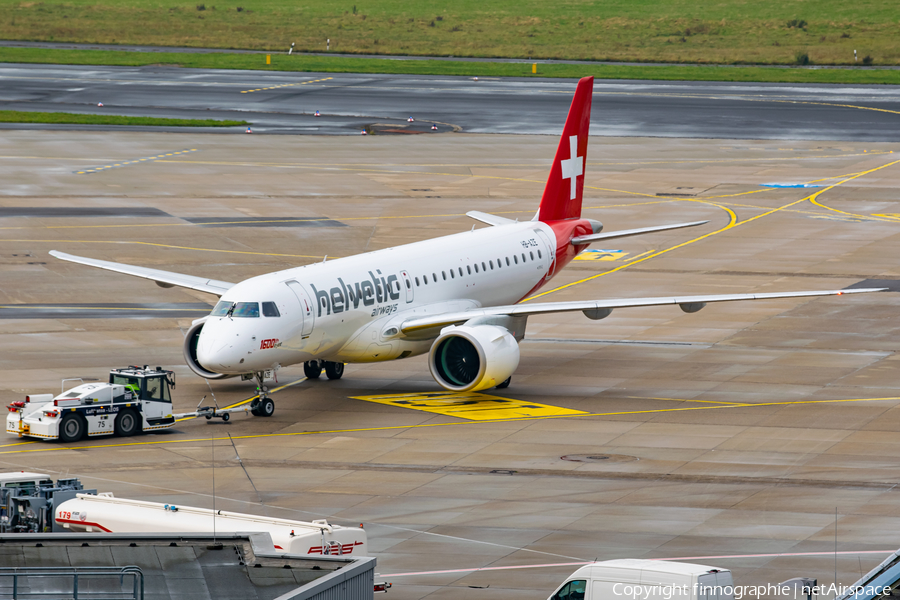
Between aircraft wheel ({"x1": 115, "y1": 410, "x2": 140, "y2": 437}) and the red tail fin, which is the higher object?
the red tail fin

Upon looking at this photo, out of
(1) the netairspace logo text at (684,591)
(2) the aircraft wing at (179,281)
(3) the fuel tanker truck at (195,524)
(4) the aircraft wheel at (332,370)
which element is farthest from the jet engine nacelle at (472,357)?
(1) the netairspace logo text at (684,591)

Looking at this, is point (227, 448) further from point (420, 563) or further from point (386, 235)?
point (386, 235)

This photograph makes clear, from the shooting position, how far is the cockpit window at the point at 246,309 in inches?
1647

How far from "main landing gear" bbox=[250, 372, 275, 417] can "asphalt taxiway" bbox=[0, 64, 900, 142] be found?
64475mm

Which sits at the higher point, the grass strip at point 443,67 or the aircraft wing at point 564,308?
the grass strip at point 443,67

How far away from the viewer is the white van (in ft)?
75.5

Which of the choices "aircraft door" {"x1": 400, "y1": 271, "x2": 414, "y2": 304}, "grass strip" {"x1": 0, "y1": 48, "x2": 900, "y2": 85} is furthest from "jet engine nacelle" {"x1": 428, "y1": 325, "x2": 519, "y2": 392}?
"grass strip" {"x1": 0, "y1": 48, "x2": 900, "y2": 85}

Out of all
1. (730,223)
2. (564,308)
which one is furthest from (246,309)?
(730,223)

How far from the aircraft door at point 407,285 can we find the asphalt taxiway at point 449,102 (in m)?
59.9

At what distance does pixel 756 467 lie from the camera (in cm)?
3709

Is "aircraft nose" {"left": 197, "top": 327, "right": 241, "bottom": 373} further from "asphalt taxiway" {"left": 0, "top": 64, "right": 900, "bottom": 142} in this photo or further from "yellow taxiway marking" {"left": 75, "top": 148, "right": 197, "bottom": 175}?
"asphalt taxiway" {"left": 0, "top": 64, "right": 900, "bottom": 142}

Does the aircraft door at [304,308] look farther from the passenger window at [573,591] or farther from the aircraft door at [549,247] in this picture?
the passenger window at [573,591]

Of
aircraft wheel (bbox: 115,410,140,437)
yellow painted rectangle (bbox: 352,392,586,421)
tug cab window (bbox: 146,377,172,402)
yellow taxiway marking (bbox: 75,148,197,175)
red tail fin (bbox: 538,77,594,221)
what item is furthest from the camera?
yellow taxiway marking (bbox: 75,148,197,175)

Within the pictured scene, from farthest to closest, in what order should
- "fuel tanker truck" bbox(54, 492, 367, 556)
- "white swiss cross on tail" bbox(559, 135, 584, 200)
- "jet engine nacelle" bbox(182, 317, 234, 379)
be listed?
"white swiss cross on tail" bbox(559, 135, 584, 200)
"jet engine nacelle" bbox(182, 317, 234, 379)
"fuel tanker truck" bbox(54, 492, 367, 556)
